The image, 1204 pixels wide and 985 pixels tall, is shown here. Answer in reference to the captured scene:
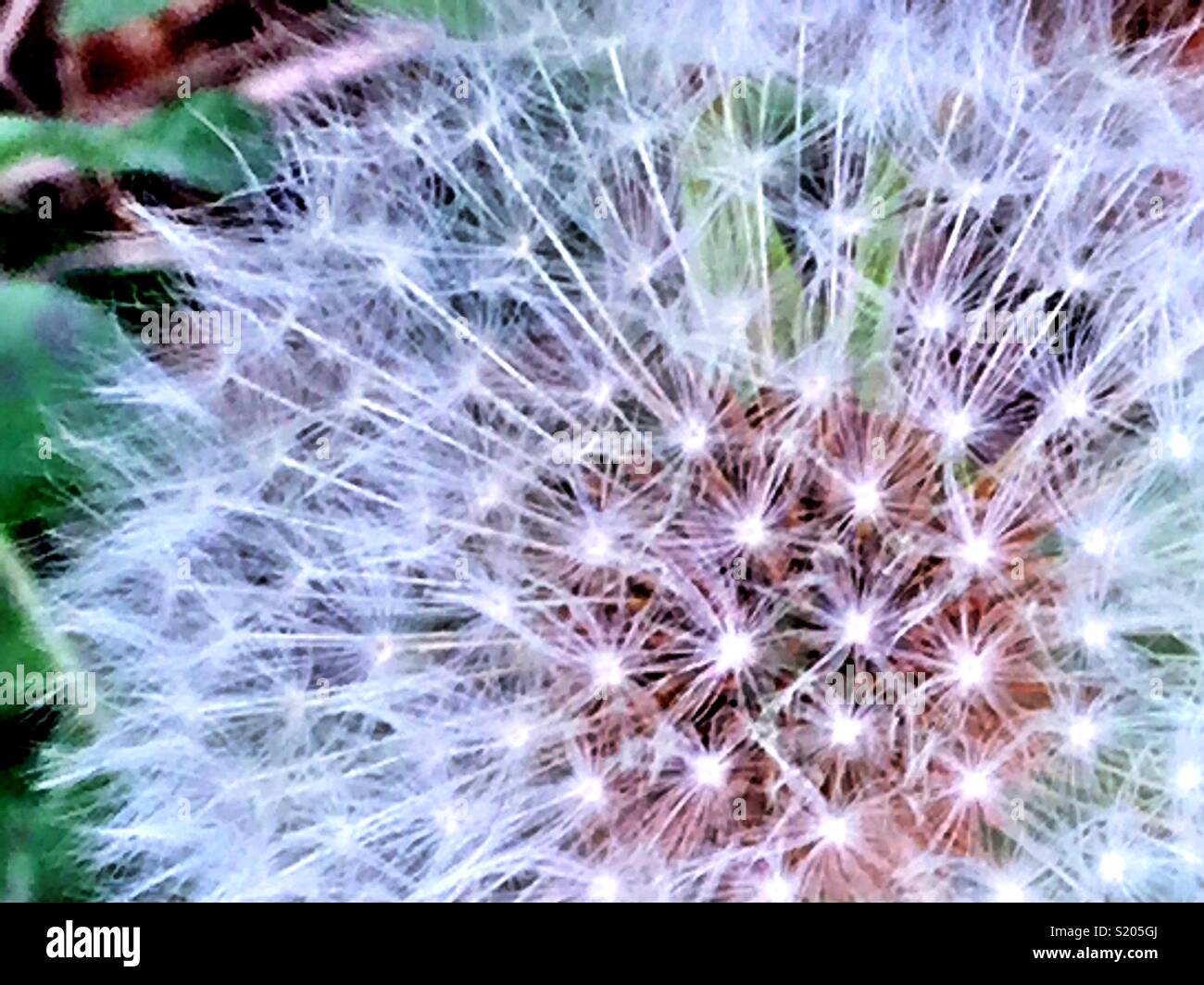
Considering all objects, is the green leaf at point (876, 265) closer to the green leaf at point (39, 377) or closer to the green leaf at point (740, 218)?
the green leaf at point (740, 218)

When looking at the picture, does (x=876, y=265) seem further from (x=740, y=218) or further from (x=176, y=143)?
(x=176, y=143)

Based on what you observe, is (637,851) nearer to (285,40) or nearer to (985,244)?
(985,244)

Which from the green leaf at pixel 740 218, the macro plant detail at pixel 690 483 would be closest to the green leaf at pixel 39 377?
the macro plant detail at pixel 690 483

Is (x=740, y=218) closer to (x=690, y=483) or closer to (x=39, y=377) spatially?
(x=690, y=483)

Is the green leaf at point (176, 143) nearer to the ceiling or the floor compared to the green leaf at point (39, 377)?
nearer to the ceiling

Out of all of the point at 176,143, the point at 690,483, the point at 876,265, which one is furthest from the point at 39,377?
the point at 876,265

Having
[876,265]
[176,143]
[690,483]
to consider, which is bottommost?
[690,483]

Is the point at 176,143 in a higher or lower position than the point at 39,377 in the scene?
higher

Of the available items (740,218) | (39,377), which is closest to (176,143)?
(39,377)
